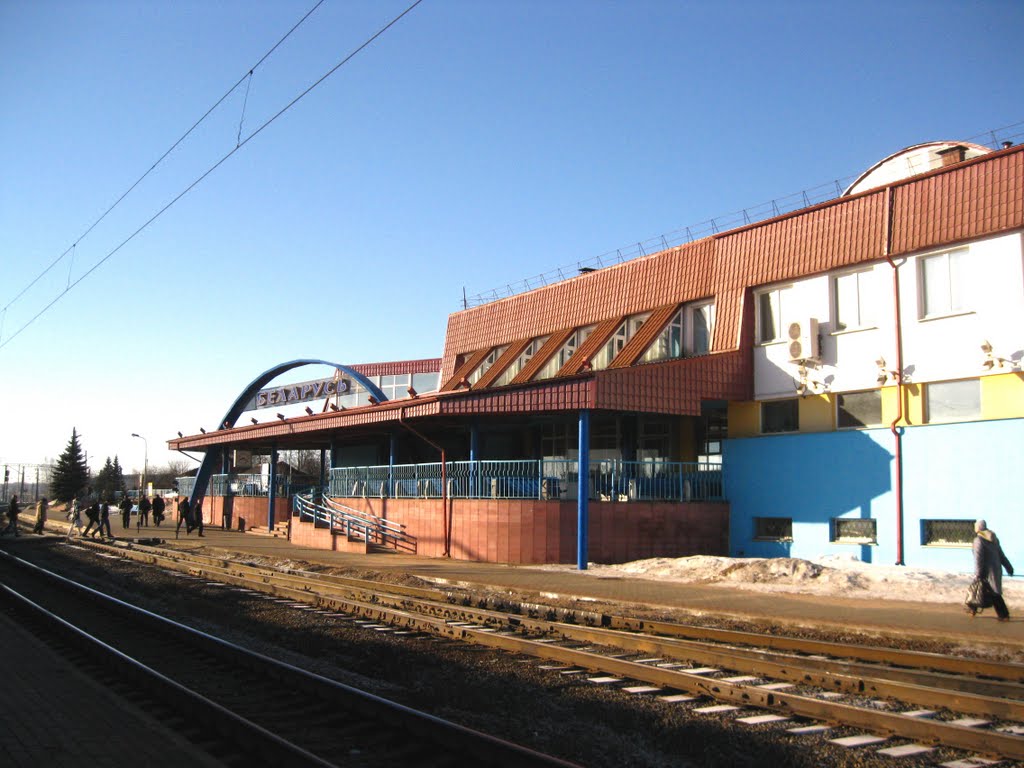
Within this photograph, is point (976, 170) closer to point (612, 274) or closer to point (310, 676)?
point (612, 274)

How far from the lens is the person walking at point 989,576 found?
40.9ft

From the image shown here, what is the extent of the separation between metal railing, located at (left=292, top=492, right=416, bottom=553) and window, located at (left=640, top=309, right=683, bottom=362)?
342 inches

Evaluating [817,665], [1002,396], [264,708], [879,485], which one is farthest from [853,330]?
[264,708]

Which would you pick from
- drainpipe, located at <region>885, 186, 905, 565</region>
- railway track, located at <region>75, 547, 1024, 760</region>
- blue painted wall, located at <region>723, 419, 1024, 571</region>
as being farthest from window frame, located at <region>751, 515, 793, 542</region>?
railway track, located at <region>75, 547, 1024, 760</region>

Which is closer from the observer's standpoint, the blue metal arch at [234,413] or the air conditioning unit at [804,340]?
the air conditioning unit at [804,340]

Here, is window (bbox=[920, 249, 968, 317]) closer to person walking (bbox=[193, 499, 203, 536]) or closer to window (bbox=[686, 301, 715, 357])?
window (bbox=[686, 301, 715, 357])

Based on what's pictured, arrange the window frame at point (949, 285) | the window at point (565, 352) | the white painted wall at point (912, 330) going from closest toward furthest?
the white painted wall at point (912, 330)
the window frame at point (949, 285)
the window at point (565, 352)

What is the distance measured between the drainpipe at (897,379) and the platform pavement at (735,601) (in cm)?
442

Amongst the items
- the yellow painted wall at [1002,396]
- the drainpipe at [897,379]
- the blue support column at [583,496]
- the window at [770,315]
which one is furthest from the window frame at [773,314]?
the blue support column at [583,496]

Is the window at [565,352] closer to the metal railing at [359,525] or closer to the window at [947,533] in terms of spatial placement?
the metal railing at [359,525]

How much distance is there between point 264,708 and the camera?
7.63 m

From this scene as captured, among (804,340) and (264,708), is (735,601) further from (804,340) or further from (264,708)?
(264,708)

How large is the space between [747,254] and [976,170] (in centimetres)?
612

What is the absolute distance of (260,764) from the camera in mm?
6074
